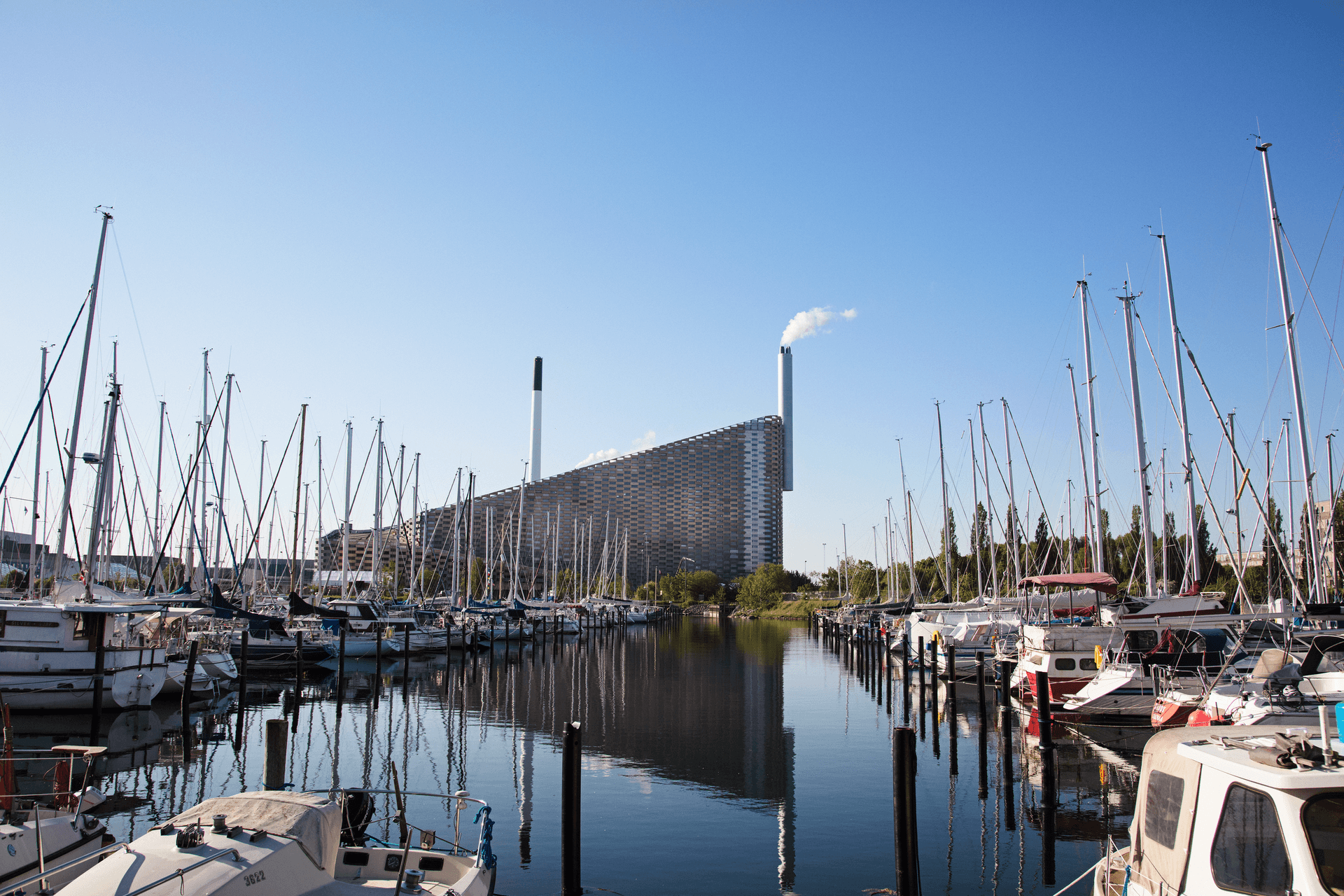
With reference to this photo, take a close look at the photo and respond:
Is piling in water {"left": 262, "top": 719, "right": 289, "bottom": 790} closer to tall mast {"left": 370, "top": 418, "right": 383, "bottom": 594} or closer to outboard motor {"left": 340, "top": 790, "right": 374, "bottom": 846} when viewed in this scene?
outboard motor {"left": 340, "top": 790, "right": 374, "bottom": 846}

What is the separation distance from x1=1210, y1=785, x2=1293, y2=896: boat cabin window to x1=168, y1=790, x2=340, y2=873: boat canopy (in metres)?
8.40

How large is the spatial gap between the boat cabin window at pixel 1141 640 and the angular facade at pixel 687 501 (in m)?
141

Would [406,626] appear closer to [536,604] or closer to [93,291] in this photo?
[93,291]

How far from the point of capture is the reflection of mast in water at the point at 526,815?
46.9ft

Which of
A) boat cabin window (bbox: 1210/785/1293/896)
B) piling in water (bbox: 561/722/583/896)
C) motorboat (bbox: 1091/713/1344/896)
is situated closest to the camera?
motorboat (bbox: 1091/713/1344/896)

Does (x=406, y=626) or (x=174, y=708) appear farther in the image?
(x=406, y=626)

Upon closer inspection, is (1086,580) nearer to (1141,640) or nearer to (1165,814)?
(1141,640)

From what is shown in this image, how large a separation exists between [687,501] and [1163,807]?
161989 mm

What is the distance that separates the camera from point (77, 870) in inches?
411

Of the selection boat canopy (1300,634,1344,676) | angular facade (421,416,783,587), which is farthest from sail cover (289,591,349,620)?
angular facade (421,416,783,587)

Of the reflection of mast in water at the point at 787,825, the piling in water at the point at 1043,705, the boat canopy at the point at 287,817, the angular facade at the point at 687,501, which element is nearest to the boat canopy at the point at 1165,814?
the reflection of mast in water at the point at 787,825

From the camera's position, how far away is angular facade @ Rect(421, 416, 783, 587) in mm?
167625

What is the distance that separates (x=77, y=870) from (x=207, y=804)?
9.21ft

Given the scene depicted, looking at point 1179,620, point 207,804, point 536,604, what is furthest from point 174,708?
point 536,604
